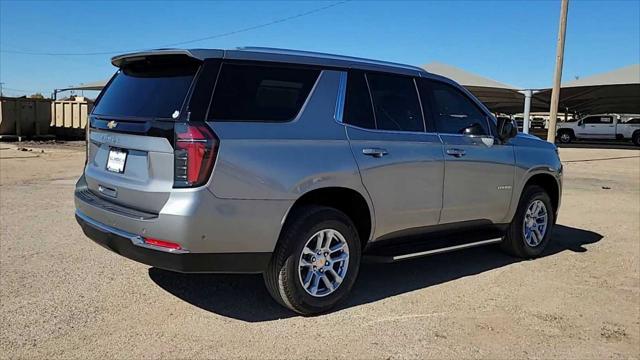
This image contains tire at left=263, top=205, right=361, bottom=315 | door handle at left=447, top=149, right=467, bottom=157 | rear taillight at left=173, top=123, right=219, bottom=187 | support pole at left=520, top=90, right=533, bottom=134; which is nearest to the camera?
rear taillight at left=173, top=123, right=219, bottom=187

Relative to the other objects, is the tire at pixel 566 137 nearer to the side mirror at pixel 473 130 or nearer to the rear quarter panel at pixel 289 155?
the side mirror at pixel 473 130

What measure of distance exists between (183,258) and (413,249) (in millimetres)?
2081

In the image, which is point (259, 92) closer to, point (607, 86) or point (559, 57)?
point (559, 57)

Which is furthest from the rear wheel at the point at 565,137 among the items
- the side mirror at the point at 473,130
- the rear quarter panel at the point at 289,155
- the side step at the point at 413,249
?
the rear quarter panel at the point at 289,155

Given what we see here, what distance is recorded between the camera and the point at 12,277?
4.84 meters

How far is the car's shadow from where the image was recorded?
14.3 ft

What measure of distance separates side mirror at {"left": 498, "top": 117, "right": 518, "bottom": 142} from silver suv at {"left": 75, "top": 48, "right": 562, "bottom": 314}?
18.1 inches

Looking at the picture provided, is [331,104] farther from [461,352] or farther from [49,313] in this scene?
[49,313]

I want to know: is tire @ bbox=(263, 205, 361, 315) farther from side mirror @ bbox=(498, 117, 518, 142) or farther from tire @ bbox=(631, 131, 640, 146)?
tire @ bbox=(631, 131, 640, 146)

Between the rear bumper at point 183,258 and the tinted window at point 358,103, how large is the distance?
1345 mm

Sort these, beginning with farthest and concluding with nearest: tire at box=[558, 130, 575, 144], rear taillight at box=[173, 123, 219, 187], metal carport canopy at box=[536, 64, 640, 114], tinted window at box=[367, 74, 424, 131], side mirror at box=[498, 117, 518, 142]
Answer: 1. tire at box=[558, 130, 575, 144]
2. metal carport canopy at box=[536, 64, 640, 114]
3. side mirror at box=[498, 117, 518, 142]
4. tinted window at box=[367, 74, 424, 131]
5. rear taillight at box=[173, 123, 219, 187]

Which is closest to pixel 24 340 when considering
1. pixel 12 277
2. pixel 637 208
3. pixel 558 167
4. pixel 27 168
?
pixel 12 277

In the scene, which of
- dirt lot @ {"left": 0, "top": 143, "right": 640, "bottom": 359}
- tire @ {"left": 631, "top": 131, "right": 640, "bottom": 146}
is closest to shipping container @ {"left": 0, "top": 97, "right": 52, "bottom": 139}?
dirt lot @ {"left": 0, "top": 143, "right": 640, "bottom": 359}

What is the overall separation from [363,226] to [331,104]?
1.05 metres
